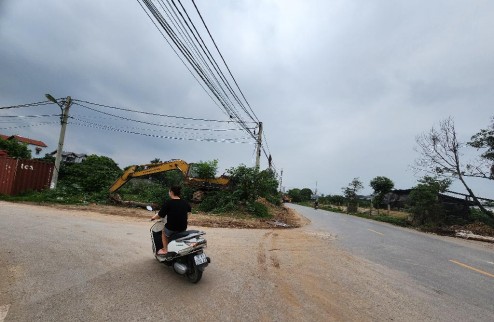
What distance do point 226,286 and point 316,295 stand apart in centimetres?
147

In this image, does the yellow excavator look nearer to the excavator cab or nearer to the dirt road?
the excavator cab

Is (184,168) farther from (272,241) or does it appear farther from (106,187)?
(272,241)

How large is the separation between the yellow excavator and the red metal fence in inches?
190

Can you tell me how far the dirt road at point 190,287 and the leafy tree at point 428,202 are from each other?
19.4 m

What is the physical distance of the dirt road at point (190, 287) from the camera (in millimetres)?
4055

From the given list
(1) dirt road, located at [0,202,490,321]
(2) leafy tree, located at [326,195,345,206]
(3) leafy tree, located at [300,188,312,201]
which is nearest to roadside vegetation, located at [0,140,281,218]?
(1) dirt road, located at [0,202,490,321]

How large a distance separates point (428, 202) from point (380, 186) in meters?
24.0

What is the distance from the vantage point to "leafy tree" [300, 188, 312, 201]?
101m

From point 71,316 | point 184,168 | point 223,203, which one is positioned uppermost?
point 184,168

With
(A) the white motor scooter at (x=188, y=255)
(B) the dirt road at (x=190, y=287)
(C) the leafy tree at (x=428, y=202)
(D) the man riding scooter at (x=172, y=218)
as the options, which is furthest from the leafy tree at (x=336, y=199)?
(A) the white motor scooter at (x=188, y=255)

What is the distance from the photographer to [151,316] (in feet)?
12.7

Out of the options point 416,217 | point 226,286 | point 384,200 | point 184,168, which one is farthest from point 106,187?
point 384,200

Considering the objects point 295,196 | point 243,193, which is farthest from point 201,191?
point 295,196

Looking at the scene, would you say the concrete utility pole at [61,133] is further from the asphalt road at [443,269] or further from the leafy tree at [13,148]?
the leafy tree at [13,148]
